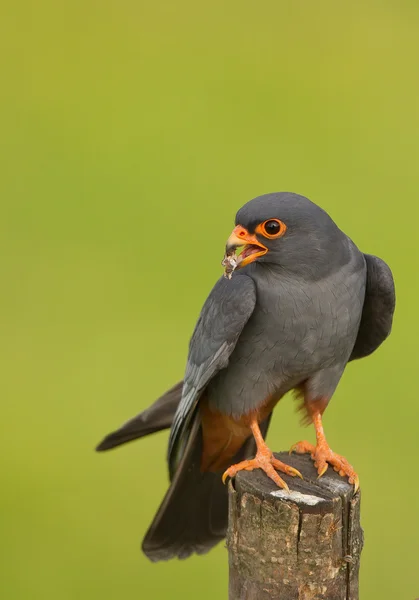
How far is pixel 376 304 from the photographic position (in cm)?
572

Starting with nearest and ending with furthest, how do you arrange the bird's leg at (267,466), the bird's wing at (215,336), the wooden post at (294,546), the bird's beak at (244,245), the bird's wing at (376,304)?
the wooden post at (294,546) < the bird's leg at (267,466) < the bird's beak at (244,245) < the bird's wing at (215,336) < the bird's wing at (376,304)

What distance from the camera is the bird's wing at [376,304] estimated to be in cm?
562

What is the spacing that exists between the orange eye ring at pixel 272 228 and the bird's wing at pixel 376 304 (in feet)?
2.29

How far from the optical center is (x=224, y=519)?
6059mm

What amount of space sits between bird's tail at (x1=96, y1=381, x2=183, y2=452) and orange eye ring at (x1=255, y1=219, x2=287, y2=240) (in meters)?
1.15

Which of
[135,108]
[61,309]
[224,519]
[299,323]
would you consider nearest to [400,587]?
[224,519]

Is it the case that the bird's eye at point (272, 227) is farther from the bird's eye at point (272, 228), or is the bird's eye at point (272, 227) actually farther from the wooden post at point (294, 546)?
the wooden post at point (294, 546)

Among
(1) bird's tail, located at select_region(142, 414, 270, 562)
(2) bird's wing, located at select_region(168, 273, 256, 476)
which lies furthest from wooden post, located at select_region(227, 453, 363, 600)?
(1) bird's tail, located at select_region(142, 414, 270, 562)

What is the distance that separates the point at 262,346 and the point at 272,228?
0.60 m

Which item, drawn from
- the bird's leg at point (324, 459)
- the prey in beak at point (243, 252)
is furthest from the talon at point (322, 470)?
the prey in beak at point (243, 252)

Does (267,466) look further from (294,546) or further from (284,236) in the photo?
(284,236)

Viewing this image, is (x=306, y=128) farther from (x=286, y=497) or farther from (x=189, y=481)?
(x=286, y=497)

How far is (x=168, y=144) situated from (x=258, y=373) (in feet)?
23.7

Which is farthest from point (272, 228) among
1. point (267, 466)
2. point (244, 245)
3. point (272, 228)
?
point (267, 466)
